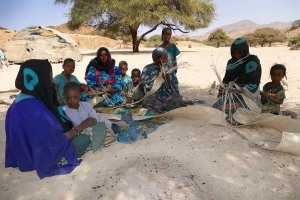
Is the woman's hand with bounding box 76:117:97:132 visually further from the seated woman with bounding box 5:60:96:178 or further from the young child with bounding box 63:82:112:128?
the young child with bounding box 63:82:112:128

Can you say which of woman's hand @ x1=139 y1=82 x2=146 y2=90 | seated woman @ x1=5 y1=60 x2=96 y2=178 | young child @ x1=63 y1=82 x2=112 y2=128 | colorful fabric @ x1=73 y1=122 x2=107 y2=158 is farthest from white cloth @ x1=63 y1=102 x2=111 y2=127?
woman's hand @ x1=139 y1=82 x2=146 y2=90

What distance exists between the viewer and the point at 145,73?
4414 millimetres

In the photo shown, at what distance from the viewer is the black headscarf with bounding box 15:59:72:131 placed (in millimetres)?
2334

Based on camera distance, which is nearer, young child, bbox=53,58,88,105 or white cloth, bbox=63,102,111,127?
white cloth, bbox=63,102,111,127

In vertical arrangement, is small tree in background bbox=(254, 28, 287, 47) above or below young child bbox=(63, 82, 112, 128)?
above

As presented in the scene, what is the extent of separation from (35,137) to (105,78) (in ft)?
8.13

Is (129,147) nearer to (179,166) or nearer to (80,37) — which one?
(179,166)

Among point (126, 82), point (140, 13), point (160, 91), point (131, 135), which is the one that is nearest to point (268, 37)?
point (140, 13)

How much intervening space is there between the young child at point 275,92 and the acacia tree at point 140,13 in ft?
48.4

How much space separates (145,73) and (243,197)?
2.54 meters

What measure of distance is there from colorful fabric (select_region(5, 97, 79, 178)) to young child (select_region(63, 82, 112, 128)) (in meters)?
0.40

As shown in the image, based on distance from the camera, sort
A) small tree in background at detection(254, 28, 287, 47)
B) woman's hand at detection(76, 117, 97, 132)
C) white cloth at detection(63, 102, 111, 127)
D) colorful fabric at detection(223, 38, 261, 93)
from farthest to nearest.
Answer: small tree in background at detection(254, 28, 287, 47) < colorful fabric at detection(223, 38, 261, 93) < white cloth at detection(63, 102, 111, 127) < woman's hand at detection(76, 117, 97, 132)

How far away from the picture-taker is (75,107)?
117 inches

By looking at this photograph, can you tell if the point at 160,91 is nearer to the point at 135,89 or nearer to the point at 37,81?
the point at 135,89
